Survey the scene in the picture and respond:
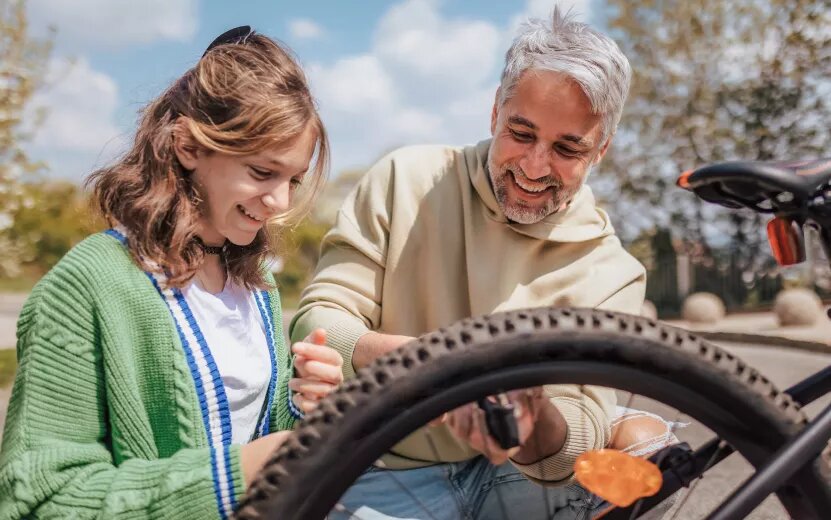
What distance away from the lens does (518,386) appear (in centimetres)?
113

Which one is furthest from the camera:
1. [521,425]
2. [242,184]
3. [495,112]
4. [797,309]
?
[797,309]

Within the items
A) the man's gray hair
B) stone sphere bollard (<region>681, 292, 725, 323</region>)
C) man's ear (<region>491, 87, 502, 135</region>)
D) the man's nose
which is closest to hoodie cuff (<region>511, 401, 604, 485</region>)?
the man's nose

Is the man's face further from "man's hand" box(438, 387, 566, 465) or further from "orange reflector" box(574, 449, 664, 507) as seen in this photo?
"orange reflector" box(574, 449, 664, 507)

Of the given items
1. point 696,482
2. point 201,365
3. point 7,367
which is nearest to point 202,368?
point 201,365

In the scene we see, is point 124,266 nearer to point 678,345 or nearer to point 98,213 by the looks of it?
point 98,213

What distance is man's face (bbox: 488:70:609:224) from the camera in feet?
6.83

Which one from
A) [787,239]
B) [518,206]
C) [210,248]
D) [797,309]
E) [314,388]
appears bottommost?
[314,388]

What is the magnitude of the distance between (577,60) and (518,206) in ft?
1.31

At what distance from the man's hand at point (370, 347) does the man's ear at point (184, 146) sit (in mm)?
535

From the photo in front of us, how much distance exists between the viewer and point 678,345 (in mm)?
1118

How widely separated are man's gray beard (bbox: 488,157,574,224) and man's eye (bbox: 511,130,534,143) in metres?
0.07

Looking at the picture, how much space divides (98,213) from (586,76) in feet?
3.98

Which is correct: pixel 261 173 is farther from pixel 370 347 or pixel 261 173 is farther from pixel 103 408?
pixel 103 408

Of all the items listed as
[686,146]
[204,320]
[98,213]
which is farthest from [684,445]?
[686,146]
